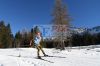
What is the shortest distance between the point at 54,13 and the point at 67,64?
26157 mm

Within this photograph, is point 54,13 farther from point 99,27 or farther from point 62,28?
point 99,27

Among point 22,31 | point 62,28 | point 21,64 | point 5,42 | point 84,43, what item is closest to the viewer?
point 21,64

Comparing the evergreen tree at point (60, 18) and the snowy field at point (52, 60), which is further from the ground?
the evergreen tree at point (60, 18)

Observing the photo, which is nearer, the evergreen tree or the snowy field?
the snowy field

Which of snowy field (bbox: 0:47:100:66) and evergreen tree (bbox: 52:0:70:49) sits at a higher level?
evergreen tree (bbox: 52:0:70:49)

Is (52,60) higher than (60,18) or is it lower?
lower

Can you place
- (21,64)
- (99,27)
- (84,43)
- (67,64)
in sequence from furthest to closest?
(99,27), (84,43), (67,64), (21,64)

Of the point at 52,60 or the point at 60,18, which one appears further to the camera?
the point at 60,18

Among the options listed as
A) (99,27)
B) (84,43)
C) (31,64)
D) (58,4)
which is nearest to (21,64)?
(31,64)

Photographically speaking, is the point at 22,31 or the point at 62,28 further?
the point at 22,31

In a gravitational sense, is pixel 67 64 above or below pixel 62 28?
below

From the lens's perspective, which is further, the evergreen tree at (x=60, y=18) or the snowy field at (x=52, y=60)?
the evergreen tree at (x=60, y=18)

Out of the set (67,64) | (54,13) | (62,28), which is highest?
(54,13)

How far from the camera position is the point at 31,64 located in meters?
15.0
